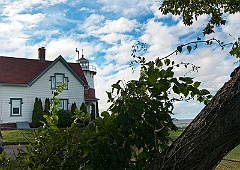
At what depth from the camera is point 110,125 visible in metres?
1.31

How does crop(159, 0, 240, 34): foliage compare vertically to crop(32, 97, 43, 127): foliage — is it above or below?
above

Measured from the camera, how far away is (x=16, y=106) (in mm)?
20797

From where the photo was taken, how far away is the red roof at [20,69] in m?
20.9

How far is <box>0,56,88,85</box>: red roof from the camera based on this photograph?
2092 cm

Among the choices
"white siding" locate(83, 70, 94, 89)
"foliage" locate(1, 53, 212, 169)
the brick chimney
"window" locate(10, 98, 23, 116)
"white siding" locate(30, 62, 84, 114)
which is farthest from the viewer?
"white siding" locate(83, 70, 94, 89)

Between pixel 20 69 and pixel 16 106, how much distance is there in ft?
10.0

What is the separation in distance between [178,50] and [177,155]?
1.85 ft

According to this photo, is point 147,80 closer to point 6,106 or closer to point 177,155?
point 177,155

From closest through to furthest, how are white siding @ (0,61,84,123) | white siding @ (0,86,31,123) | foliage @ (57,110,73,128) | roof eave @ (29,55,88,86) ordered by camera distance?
foliage @ (57,110,73,128), white siding @ (0,86,31,123), white siding @ (0,61,84,123), roof eave @ (29,55,88,86)

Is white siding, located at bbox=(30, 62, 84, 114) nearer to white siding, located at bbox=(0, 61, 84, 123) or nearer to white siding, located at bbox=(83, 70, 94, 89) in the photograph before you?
white siding, located at bbox=(0, 61, 84, 123)

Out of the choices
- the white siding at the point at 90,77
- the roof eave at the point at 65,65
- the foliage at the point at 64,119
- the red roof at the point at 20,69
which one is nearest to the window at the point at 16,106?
the red roof at the point at 20,69

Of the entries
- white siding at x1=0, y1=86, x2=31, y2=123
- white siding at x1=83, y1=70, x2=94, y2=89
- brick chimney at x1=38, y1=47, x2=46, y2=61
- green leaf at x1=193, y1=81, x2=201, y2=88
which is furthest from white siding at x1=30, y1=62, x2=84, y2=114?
green leaf at x1=193, y1=81, x2=201, y2=88

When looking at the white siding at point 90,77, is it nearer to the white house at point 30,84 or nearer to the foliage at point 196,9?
the white house at point 30,84

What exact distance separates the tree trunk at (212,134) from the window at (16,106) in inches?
822
